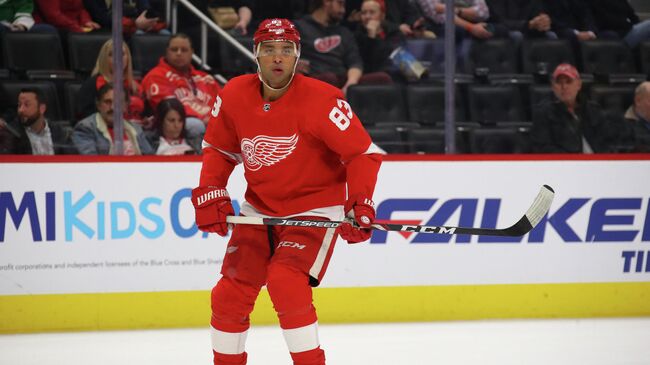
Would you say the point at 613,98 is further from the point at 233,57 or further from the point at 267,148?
the point at 267,148

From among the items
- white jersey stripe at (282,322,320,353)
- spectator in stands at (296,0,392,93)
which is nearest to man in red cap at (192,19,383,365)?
white jersey stripe at (282,322,320,353)

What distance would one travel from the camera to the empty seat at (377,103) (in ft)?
18.5

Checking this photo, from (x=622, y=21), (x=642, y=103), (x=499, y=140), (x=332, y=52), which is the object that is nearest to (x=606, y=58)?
(x=622, y=21)

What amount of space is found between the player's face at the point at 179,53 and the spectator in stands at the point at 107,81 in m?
0.22

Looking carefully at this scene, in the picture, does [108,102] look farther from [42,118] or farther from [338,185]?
[338,185]

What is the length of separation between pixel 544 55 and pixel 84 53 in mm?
2573

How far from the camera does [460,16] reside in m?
5.70

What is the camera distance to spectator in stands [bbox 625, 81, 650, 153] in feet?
19.2

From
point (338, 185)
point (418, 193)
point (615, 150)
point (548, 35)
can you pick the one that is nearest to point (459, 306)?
point (418, 193)

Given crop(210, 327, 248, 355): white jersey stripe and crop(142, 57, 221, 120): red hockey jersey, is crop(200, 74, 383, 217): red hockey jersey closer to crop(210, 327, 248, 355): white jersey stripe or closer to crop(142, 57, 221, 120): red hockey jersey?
crop(210, 327, 248, 355): white jersey stripe

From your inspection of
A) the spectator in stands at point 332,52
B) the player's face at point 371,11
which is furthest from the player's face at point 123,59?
the player's face at point 371,11

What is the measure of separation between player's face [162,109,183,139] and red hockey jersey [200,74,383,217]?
5.73 ft

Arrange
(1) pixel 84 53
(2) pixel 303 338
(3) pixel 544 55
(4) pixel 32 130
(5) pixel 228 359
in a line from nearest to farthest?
(2) pixel 303 338 → (5) pixel 228 359 → (4) pixel 32 130 → (1) pixel 84 53 → (3) pixel 544 55

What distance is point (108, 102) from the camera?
540cm
